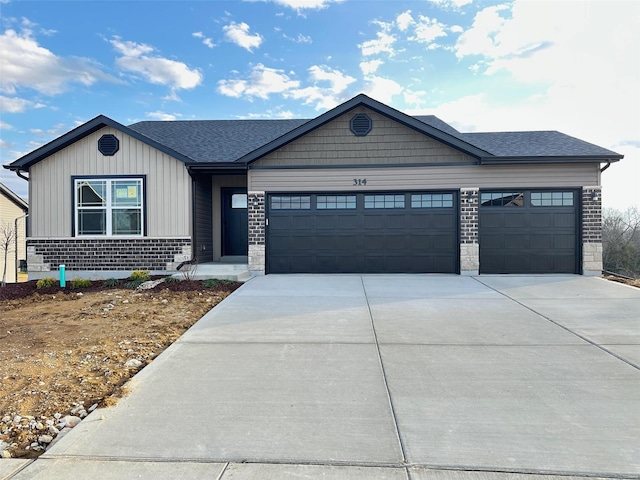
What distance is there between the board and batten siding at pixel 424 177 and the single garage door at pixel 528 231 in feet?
1.13

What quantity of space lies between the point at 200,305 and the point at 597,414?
622 centimetres

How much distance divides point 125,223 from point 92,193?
51.1 inches

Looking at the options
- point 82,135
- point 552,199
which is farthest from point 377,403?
point 82,135

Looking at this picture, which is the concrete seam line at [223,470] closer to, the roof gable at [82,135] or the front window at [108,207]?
the roof gable at [82,135]

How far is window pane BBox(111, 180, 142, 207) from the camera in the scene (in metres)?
11.3

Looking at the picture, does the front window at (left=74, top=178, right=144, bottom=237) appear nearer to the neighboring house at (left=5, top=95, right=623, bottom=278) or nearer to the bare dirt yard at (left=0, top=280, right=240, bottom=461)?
the neighboring house at (left=5, top=95, right=623, bottom=278)

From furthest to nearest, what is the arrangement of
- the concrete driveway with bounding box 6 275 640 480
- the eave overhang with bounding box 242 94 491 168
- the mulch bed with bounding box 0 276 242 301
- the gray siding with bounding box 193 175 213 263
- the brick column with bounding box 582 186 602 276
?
1. the gray siding with bounding box 193 175 213 263
2. the brick column with bounding box 582 186 602 276
3. the eave overhang with bounding box 242 94 491 168
4. the mulch bed with bounding box 0 276 242 301
5. the concrete driveway with bounding box 6 275 640 480

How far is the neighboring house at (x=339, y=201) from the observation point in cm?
1084

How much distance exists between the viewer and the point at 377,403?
3.42 metres

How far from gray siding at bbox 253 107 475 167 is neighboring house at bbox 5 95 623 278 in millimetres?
29

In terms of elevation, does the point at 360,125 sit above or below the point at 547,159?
above

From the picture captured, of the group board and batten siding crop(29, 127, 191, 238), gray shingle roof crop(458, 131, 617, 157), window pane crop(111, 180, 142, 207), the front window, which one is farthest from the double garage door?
the front window

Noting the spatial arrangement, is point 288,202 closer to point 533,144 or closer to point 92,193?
point 92,193

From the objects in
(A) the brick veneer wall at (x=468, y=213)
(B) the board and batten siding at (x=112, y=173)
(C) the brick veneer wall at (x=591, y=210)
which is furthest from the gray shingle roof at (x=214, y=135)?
(C) the brick veneer wall at (x=591, y=210)
